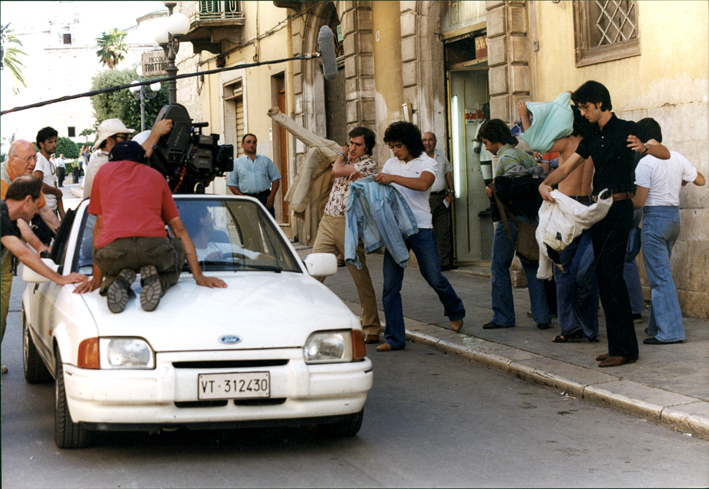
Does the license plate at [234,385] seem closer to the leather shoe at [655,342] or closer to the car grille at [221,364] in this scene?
the car grille at [221,364]

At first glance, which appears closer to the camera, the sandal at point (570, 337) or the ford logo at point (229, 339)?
the ford logo at point (229, 339)

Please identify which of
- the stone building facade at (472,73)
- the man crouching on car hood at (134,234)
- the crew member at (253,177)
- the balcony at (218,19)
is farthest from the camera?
the balcony at (218,19)

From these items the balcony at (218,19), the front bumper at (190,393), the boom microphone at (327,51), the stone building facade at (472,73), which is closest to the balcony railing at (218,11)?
the balcony at (218,19)

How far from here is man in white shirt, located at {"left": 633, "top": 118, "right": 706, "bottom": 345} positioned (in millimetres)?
7242

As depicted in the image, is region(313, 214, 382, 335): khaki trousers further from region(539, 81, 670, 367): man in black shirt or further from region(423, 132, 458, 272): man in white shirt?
region(423, 132, 458, 272): man in white shirt

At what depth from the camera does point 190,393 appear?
4.32 metres

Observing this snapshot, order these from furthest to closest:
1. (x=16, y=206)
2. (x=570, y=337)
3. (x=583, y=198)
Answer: (x=570, y=337), (x=583, y=198), (x=16, y=206)

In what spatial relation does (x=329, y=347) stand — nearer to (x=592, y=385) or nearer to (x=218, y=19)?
(x=592, y=385)

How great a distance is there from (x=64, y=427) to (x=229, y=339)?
1.01m

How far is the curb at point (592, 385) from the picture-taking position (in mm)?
5223

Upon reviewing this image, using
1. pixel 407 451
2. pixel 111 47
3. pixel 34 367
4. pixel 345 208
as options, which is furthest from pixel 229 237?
pixel 111 47

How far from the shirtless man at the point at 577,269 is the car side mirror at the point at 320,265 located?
228 centimetres

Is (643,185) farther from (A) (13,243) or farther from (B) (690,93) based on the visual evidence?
(A) (13,243)

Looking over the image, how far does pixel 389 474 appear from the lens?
4305mm
